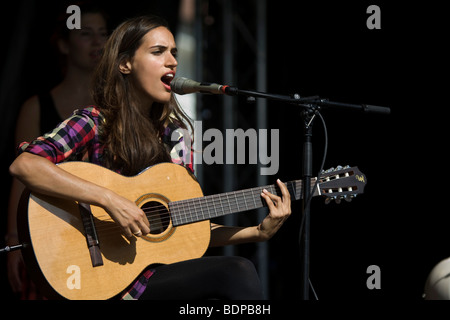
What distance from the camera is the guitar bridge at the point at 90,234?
2.31 meters

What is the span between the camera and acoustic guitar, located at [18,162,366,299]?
2.24 m

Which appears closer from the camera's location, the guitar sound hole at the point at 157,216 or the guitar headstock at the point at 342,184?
the guitar sound hole at the point at 157,216

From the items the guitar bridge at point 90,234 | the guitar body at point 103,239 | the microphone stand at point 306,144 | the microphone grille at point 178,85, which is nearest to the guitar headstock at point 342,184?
the microphone stand at point 306,144

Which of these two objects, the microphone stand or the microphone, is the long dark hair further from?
the microphone stand

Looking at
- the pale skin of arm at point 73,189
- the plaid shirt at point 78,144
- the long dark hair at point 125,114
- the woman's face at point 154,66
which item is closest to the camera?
the pale skin of arm at point 73,189

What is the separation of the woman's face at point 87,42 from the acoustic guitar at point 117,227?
4.55ft

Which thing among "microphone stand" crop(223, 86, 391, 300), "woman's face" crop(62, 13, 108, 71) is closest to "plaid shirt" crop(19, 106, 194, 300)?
"microphone stand" crop(223, 86, 391, 300)

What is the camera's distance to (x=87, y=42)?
366 cm

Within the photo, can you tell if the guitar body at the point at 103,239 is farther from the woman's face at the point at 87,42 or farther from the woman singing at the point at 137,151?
the woman's face at the point at 87,42

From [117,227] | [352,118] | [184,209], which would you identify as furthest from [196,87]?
[352,118]

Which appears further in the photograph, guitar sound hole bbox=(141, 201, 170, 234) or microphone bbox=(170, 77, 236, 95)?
guitar sound hole bbox=(141, 201, 170, 234)

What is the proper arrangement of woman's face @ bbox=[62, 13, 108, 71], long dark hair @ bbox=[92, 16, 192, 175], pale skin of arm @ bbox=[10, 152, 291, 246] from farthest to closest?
woman's face @ bbox=[62, 13, 108, 71] → long dark hair @ bbox=[92, 16, 192, 175] → pale skin of arm @ bbox=[10, 152, 291, 246]

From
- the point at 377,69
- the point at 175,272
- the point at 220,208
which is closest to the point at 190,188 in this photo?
the point at 220,208
